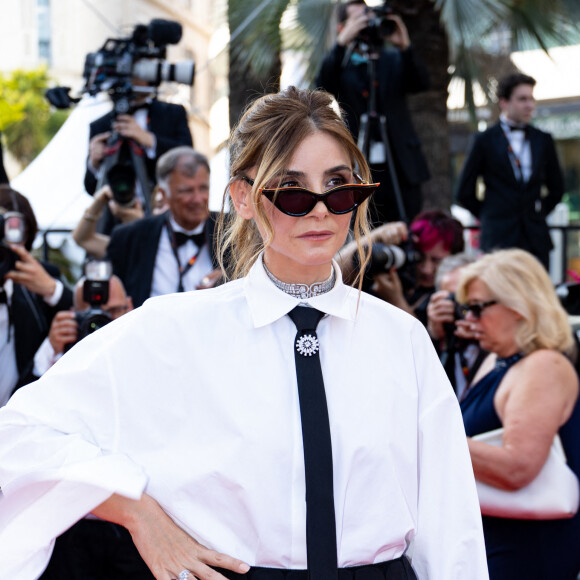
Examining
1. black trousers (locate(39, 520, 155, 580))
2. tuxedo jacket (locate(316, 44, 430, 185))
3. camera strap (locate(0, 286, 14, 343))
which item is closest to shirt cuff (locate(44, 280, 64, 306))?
camera strap (locate(0, 286, 14, 343))

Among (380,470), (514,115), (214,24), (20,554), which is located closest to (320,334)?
(380,470)

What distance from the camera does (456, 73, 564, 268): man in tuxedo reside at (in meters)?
6.43

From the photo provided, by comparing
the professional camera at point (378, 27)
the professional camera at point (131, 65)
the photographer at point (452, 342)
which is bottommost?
the photographer at point (452, 342)

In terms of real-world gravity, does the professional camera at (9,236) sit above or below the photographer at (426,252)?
above

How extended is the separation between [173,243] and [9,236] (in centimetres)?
116

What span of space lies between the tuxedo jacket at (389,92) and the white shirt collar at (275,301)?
3.57m

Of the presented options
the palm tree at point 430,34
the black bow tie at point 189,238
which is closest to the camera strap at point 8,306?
the black bow tie at point 189,238

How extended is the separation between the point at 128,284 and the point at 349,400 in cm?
286

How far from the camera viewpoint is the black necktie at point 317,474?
1.73 metres

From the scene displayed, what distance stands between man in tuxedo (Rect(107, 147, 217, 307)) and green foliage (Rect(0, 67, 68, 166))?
26376 mm

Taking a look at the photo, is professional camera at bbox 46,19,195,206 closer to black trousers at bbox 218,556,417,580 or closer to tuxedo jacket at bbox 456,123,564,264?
tuxedo jacket at bbox 456,123,564,264

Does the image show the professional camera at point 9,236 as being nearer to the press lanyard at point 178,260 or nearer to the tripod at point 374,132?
the press lanyard at point 178,260

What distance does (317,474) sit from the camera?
→ 175cm

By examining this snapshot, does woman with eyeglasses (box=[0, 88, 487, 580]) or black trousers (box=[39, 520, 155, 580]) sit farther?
black trousers (box=[39, 520, 155, 580])
